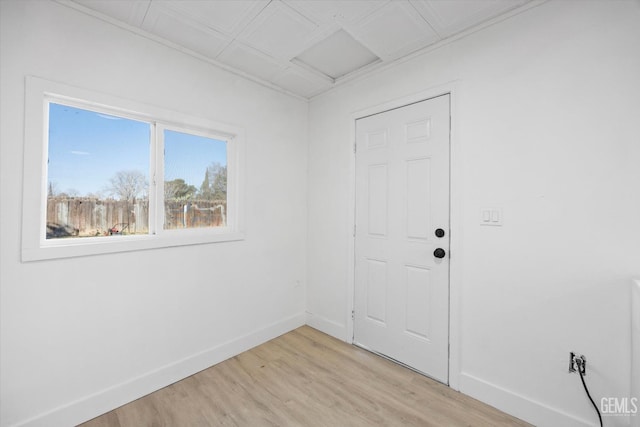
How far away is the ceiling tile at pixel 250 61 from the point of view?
2.27 metres

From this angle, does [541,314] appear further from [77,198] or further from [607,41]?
[77,198]

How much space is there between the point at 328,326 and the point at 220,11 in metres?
2.96

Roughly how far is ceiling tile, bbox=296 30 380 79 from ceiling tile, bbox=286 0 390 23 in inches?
8.1

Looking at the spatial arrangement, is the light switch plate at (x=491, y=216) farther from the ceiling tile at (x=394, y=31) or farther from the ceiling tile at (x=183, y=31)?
the ceiling tile at (x=183, y=31)

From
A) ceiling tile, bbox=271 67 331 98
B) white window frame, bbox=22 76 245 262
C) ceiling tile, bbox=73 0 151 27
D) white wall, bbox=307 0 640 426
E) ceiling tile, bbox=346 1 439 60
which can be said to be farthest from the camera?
ceiling tile, bbox=271 67 331 98

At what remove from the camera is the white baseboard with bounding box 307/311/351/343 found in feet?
9.32

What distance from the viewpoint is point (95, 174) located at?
1.95 meters

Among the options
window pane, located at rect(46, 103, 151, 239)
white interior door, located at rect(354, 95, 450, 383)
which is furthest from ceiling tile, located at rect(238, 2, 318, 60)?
window pane, located at rect(46, 103, 151, 239)

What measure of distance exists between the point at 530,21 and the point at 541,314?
1.89m

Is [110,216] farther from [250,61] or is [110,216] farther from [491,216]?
[491,216]

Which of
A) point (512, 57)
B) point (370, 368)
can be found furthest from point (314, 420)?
point (512, 57)

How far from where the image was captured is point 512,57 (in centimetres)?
183

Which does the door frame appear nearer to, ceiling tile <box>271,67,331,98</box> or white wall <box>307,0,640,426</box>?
white wall <box>307,0,640,426</box>

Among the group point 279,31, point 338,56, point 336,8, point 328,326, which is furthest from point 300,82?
point 328,326
